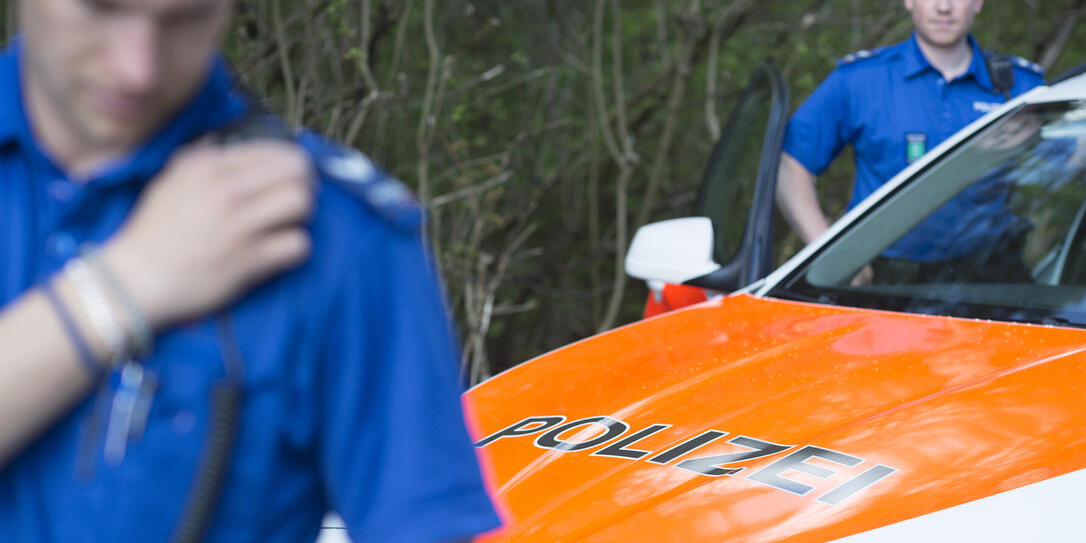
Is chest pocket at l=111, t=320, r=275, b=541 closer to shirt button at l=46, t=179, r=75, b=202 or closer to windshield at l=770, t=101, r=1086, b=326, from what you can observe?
shirt button at l=46, t=179, r=75, b=202

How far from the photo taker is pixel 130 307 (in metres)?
0.79

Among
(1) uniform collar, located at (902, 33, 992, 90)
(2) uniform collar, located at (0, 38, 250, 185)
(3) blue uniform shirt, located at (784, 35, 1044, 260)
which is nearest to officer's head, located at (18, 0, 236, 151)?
(2) uniform collar, located at (0, 38, 250, 185)

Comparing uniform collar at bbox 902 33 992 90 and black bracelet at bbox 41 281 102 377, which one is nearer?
black bracelet at bbox 41 281 102 377

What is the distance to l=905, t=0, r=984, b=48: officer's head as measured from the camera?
3.65 metres

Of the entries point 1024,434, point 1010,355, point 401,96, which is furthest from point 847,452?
point 401,96

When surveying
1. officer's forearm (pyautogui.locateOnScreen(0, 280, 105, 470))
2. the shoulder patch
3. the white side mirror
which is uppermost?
the shoulder patch

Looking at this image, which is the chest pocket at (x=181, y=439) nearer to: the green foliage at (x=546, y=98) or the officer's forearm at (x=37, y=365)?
the officer's forearm at (x=37, y=365)

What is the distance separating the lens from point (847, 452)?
73.9 inches

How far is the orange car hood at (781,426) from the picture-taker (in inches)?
68.8

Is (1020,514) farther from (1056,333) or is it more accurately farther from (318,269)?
(318,269)

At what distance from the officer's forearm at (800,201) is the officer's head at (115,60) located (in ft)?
9.22

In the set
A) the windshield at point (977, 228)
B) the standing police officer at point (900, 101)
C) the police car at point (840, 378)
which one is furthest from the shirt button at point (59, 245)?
the standing police officer at point (900, 101)

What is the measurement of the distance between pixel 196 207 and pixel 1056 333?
194 cm

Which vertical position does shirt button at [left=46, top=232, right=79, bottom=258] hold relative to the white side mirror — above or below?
above
